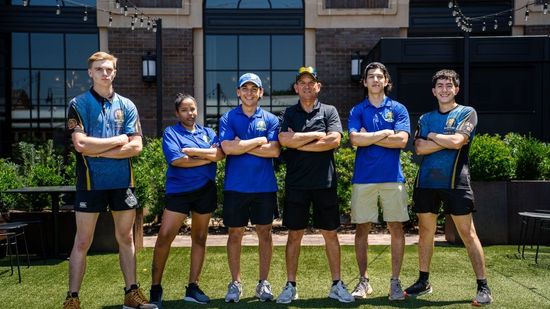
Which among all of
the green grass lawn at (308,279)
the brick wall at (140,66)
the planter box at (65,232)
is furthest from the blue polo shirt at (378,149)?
the brick wall at (140,66)

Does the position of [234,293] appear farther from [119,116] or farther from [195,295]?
[119,116]

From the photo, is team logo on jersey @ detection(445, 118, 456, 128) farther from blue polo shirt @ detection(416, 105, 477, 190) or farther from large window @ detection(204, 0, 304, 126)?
large window @ detection(204, 0, 304, 126)

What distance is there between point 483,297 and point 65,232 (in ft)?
17.0

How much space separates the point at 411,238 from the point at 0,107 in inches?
444

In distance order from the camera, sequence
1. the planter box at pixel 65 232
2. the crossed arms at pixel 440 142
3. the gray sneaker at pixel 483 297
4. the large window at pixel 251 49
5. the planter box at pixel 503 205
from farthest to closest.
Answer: the large window at pixel 251 49 < the planter box at pixel 503 205 < the planter box at pixel 65 232 < the crossed arms at pixel 440 142 < the gray sneaker at pixel 483 297

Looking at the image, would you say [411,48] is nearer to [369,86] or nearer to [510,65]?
[510,65]

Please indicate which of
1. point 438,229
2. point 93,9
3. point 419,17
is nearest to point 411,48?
point 419,17

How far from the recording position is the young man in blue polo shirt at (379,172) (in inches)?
203

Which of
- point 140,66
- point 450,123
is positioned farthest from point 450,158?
point 140,66

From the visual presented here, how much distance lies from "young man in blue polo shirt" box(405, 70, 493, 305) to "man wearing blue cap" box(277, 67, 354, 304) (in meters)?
0.79

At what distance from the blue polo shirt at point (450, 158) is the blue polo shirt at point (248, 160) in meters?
1.39

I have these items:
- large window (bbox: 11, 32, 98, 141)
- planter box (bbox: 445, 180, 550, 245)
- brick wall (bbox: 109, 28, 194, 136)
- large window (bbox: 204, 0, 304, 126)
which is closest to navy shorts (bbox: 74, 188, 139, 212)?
planter box (bbox: 445, 180, 550, 245)

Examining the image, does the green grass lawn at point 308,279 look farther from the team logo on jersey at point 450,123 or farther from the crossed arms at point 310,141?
the team logo on jersey at point 450,123

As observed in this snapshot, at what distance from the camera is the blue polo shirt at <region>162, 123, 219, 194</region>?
16.6 ft
